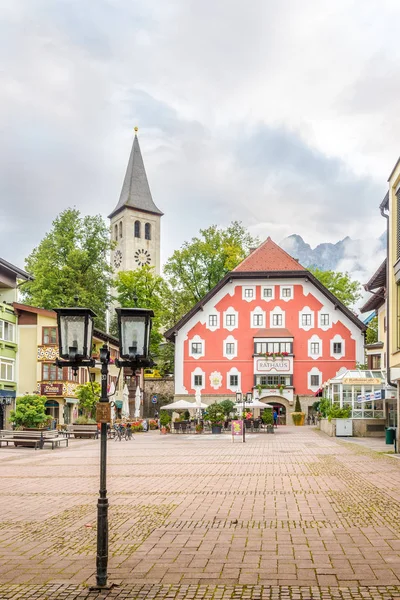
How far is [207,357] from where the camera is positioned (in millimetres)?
61719

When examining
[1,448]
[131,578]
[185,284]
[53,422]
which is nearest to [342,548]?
[131,578]

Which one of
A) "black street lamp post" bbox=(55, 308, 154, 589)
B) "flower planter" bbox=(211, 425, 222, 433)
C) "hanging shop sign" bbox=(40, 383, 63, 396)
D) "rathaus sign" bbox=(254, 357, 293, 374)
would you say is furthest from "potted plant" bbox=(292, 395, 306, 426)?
"black street lamp post" bbox=(55, 308, 154, 589)

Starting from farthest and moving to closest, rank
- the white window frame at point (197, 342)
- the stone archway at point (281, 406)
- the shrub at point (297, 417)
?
the white window frame at point (197, 342) < the stone archway at point (281, 406) < the shrub at point (297, 417)

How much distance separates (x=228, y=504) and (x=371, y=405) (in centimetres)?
2625

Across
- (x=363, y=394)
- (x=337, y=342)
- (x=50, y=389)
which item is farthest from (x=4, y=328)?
(x=337, y=342)

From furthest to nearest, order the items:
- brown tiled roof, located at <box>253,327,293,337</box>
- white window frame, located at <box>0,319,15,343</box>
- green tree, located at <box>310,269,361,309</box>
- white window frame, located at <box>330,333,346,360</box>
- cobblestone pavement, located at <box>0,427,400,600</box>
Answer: green tree, located at <box>310,269,361,309</box> → brown tiled roof, located at <box>253,327,293,337</box> → white window frame, located at <box>330,333,346,360</box> → white window frame, located at <box>0,319,15,343</box> → cobblestone pavement, located at <box>0,427,400,600</box>

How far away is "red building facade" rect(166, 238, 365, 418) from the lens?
6075 cm

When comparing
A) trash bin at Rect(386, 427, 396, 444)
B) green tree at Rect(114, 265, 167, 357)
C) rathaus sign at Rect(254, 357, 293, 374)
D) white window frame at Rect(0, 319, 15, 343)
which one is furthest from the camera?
green tree at Rect(114, 265, 167, 357)

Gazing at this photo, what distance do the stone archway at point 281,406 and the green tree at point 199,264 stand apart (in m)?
15.4

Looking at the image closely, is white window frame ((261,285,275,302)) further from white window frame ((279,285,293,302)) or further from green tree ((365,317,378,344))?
green tree ((365,317,378,344))

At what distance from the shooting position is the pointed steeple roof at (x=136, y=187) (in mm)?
110000

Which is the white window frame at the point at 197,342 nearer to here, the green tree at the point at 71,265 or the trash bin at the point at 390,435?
the green tree at the point at 71,265

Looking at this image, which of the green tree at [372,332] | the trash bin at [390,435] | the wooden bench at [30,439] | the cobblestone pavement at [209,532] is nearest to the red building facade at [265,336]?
the green tree at [372,332]

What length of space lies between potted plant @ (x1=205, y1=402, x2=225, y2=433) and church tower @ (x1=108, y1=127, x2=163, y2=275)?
6334cm
